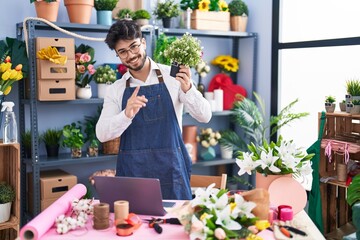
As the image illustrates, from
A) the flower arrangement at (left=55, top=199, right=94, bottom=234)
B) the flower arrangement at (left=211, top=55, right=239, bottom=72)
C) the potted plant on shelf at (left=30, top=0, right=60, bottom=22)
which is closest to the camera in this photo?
the flower arrangement at (left=55, top=199, right=94, bottom=234)

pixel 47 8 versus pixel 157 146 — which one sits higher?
pixel 47 8

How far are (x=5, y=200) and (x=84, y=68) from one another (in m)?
1.20

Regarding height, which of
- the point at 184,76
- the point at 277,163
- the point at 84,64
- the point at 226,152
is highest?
the point at 84,64

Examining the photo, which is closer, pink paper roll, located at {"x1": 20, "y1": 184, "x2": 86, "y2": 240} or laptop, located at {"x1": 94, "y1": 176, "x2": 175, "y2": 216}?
pink paper roll, located at {"x1": 20, "y1": 184, "x2": 86, "y2": 240}

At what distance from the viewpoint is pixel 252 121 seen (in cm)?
454

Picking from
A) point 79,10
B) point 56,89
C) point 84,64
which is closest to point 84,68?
point 84,64

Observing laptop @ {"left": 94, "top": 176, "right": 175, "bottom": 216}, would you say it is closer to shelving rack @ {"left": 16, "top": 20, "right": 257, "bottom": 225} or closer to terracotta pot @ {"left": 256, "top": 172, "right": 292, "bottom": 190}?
terracotta pot @ {"left": 256, "top": 172, "right": 292, "bottom": 190}

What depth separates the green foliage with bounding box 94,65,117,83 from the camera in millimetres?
4066

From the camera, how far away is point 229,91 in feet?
16.1

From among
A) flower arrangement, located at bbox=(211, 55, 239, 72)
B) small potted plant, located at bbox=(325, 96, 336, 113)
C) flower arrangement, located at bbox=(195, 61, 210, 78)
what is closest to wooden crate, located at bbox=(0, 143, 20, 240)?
flower arrangement, located at bbox=(195, 61, 210, 78)

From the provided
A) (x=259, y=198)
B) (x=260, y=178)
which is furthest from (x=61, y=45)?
(x=259, y=198)

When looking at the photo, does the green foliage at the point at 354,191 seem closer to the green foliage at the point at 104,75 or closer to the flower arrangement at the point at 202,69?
the flower arrangement at the point at 202,69

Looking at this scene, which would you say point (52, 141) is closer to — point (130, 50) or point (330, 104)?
point (130, 50)

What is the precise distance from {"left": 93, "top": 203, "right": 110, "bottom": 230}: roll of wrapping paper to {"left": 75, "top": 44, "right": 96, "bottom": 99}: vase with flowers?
6.92ft
